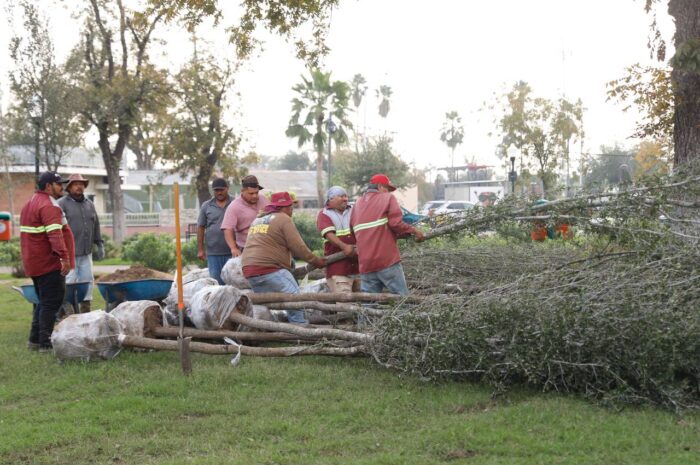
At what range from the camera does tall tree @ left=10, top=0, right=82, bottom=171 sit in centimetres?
2175

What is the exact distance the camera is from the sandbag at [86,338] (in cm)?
753

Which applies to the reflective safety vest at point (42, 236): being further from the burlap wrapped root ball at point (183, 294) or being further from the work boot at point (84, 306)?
the work boot at point (84, 306)

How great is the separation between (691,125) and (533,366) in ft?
23.1

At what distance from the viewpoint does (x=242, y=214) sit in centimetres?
934

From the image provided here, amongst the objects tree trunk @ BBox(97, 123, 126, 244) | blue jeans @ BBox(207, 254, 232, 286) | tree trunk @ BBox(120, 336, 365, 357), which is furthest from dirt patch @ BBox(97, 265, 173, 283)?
tree trunk @ BBox(97, 123, 126, 244)

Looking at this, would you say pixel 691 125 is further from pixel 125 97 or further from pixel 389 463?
pixel 125 97

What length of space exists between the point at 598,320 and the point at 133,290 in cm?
525

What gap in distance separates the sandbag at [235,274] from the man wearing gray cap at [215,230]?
572 millimetres

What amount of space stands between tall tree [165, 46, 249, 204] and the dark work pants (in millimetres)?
18113

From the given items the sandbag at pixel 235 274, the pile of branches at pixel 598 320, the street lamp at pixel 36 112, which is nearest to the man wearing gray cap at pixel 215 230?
the sandbag at pixel 235 274

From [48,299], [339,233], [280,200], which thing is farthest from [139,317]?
[339,233]

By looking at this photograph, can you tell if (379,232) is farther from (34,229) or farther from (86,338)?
(34,229)

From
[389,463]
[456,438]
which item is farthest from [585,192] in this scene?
[389,463]

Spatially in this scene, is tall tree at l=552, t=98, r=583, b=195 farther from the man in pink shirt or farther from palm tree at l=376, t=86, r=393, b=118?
palm tree at l=376, t=86, r=393, b=118
